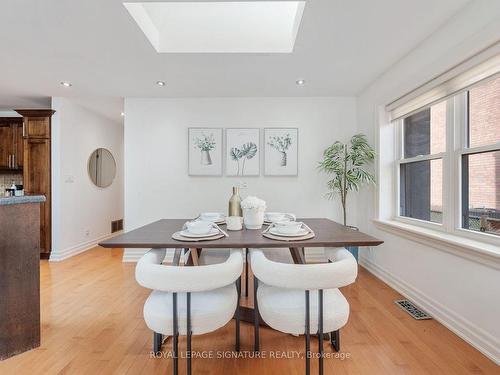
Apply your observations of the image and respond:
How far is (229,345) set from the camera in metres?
1.86

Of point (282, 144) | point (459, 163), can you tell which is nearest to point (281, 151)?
point (282, 144)

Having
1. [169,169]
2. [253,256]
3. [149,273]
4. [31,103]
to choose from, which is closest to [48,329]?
[149,273]

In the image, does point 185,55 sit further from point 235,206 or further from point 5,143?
point 5,143

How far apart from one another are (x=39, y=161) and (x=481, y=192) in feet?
16.8

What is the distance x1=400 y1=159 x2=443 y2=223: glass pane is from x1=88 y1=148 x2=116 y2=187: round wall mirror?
4.78 metres

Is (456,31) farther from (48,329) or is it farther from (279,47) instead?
(48,329)

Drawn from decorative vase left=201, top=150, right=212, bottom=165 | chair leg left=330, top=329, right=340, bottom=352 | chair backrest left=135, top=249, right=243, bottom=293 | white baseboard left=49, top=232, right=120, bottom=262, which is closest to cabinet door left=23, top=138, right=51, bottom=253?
white baseboard left=49, top=232, right=120, bottom=262

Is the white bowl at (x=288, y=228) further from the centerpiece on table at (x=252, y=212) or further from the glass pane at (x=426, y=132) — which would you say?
the glass pane at (x=426, y=132)

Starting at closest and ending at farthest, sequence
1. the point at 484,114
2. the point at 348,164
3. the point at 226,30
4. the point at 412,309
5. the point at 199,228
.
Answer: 1. the point at 199,228
2. the point at 484,114
3. the point at 412,309
4. the point at 226,30
5. the point at 348,164

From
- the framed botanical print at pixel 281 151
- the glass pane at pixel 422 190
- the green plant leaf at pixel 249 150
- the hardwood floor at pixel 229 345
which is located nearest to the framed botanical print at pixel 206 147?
the green plant leaf at pixel 249 150

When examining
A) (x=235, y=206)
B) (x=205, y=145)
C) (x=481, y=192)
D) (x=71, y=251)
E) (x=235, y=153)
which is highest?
(x=205, y=145)

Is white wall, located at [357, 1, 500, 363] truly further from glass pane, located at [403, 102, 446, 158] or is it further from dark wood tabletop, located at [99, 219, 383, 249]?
dark wood tabletop, located at [99, 219, 383, 249]

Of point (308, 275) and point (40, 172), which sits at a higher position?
point (40, 172)

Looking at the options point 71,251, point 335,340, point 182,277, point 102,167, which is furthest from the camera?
point 102,167
